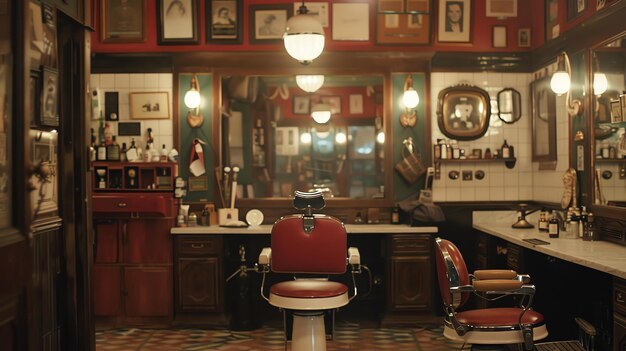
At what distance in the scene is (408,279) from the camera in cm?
613

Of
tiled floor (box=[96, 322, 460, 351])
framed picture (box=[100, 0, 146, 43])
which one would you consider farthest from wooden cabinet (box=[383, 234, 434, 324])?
framed picture (box=[100, 0, 146, 43])

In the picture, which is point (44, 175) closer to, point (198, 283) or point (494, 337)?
point (494, 337)

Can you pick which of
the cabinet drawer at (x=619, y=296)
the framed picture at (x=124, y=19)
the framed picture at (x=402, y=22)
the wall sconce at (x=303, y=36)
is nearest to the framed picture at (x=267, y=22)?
the framed picture at (x=402, y=22)

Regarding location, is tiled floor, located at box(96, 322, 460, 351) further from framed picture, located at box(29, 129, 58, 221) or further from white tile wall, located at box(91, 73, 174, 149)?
framed picture, located at box(29, 129, 58, 221)

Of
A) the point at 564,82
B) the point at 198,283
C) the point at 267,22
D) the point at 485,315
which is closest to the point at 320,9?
the point at 267,22

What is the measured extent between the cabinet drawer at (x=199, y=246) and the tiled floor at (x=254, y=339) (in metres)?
0.68

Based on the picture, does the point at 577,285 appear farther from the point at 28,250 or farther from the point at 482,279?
the point at 28,250

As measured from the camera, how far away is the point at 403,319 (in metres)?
6.14

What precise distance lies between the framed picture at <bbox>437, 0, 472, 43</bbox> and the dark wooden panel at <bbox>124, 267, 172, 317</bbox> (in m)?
3.39

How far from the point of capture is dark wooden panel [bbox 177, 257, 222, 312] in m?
6.17

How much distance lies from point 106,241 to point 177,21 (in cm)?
217

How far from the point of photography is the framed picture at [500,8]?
669 centimetres

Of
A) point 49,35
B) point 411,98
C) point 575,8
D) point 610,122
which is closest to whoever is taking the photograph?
point 49,35

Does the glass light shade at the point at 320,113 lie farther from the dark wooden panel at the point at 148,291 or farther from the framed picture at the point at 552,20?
the framed picture at the point at 552,20
